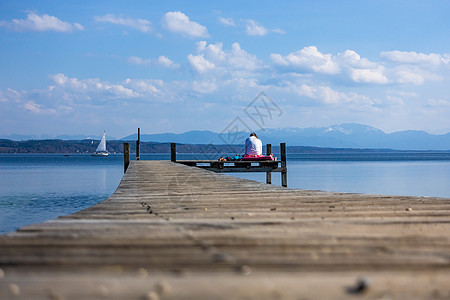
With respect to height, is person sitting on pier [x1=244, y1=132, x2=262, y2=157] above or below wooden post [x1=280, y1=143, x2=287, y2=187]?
above

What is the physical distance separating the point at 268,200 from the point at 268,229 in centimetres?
211

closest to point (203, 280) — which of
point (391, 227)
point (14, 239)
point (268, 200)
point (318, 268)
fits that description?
point (318, 268)

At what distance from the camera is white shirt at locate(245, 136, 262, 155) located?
57.2 feet

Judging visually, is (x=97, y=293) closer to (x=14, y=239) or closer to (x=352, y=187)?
→ (x=14, y=239)

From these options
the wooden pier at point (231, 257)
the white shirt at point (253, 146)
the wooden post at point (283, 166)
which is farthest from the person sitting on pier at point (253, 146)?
the wooden pier at point (231, 257)

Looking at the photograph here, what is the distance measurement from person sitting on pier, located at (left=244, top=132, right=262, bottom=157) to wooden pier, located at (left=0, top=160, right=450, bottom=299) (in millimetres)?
14135

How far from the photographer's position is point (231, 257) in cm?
184

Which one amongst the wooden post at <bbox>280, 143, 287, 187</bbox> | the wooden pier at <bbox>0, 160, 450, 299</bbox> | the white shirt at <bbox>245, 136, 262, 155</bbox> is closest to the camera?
the wooden pier at <bbox>0, 160, 450, 299</bbox>

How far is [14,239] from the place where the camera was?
2.21 meters

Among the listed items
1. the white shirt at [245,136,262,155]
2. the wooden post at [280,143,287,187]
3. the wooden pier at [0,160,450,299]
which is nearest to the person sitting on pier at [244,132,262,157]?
the white shirt at [245,136,262,155]

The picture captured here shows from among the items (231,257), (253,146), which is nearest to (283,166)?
(253,146)

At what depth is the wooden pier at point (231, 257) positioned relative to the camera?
144 cm

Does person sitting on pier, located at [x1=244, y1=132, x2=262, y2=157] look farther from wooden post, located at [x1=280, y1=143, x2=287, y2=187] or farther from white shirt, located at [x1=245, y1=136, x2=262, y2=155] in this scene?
wooden post, located at [x1=280, y1=143, x2=287, y2=187]

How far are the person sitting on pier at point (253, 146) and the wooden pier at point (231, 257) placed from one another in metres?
14.1
